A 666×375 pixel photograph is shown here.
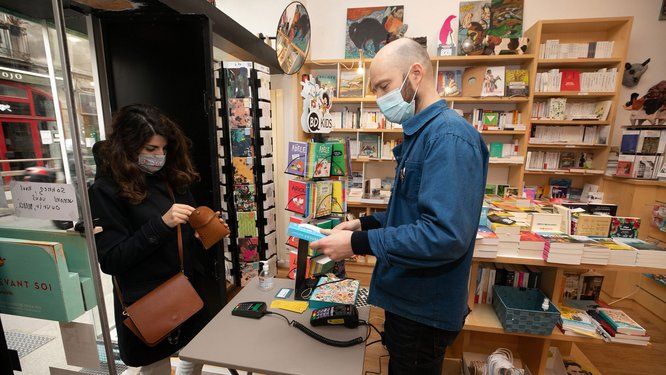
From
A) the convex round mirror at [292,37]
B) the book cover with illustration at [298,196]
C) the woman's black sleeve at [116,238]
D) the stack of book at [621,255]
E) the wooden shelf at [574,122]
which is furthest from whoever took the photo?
the wooden shelf at [574,122]

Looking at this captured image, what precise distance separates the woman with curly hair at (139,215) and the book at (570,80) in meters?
4.31

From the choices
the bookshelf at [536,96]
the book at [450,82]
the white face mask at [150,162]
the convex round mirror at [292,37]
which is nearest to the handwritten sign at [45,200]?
the white face mask at [150,162]

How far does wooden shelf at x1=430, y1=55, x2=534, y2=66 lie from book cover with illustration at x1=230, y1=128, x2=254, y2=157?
2.47 metres

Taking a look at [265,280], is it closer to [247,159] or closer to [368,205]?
[247,159]

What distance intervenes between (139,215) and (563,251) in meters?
2.20

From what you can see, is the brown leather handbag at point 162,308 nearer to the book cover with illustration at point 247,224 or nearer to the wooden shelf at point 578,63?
the book cover with illustration at point 247,224

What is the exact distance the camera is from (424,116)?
3.49ft

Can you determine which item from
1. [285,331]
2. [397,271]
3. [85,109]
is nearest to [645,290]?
[397,271]

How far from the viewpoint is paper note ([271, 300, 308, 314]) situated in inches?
53.3

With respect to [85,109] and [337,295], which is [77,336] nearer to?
[337,295]

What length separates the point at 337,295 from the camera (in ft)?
4.62

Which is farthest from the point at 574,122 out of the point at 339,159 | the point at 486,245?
the point at 339,159

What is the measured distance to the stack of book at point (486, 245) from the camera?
68.2 inches

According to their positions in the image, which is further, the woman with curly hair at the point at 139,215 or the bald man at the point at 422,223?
the woman with curly hair at the point at 139,215
